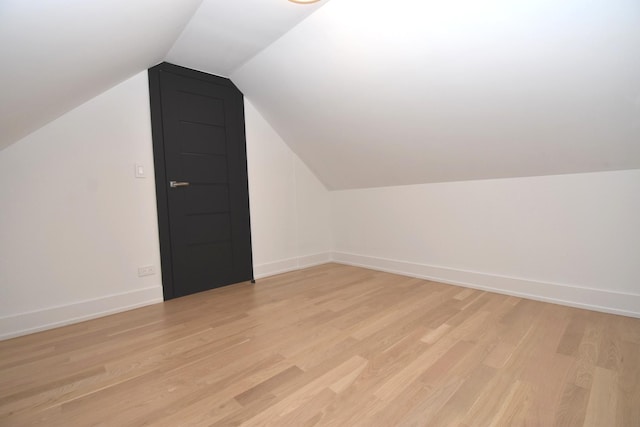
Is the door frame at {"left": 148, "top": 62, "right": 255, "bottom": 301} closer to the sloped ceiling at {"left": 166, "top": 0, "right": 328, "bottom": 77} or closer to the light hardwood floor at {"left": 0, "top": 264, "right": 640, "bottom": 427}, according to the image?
the sloped ceiling at {"left": 166, "top": 0, "right": 328, "bottom": 77}

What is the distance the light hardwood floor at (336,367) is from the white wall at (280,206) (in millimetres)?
1197

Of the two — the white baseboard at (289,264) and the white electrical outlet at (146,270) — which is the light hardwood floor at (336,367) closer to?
the white electrical outlet at (146,270)

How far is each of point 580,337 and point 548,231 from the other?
913 mm

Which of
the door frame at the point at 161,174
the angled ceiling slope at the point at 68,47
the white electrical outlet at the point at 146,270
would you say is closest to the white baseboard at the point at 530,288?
the door frame at the point at 161,174

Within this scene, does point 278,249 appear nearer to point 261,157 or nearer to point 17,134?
point 261,157

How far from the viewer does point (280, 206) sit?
372 centimetres

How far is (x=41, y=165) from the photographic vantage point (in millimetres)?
2211

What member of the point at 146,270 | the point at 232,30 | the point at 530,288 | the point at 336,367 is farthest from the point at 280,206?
the point at 530,288

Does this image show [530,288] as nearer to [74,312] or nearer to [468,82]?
[468,82]

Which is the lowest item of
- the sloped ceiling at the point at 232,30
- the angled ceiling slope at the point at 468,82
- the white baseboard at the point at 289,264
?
the white baseboard at the point at 289,264

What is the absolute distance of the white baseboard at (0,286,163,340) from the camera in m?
2.11

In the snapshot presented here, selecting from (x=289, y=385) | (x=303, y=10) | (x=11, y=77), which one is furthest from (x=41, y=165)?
(x=289, y=385)

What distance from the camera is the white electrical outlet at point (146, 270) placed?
2.65 metres

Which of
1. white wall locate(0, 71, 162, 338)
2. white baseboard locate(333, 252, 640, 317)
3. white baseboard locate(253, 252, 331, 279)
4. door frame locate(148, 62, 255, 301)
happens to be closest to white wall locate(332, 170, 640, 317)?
white baseboard locate(333, 252, 640, 317)
